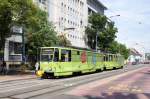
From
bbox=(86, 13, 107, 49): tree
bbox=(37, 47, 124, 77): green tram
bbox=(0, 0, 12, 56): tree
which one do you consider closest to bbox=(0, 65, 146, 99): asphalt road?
bbox=(37, 47, 124, 77): green tram

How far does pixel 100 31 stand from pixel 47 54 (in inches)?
2539

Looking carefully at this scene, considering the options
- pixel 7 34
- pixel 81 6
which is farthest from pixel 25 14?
pixel 81 6

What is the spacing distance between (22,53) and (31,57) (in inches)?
151

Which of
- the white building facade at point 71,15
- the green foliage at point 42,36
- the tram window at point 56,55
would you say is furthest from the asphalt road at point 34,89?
the white building facade at point 71,15

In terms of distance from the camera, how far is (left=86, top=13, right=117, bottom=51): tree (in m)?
97.8

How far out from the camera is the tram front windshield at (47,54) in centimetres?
3594

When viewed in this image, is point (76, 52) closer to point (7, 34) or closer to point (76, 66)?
point (76, 66)

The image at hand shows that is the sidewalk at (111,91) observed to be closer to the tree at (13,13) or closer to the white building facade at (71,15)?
the tree at (13,13)

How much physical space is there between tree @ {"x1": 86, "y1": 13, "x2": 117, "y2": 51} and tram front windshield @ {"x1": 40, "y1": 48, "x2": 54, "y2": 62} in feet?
200

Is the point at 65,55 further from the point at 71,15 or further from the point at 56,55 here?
the point at 71,15

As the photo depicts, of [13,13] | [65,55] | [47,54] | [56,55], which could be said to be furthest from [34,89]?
[13,13]

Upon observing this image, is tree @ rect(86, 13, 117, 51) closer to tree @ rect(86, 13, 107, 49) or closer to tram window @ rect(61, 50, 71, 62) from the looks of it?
tree @ rect(86, 13, 107, 49)

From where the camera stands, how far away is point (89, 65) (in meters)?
47.7

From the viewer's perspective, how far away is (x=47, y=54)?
3622cm
